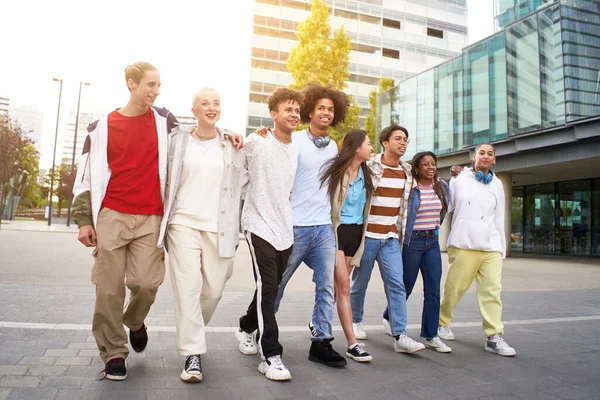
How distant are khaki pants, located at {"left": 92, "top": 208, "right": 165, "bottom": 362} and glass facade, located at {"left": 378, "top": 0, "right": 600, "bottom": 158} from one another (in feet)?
49.6

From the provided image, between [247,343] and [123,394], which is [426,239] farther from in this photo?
[123,394]

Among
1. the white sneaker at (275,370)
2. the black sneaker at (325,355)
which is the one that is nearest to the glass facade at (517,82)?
the black sneaker at (325,355)

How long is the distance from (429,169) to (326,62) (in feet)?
64.3

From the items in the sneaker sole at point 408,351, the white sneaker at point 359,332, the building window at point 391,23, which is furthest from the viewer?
the building window at point 391,23

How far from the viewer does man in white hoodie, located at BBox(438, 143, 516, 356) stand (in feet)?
14.2

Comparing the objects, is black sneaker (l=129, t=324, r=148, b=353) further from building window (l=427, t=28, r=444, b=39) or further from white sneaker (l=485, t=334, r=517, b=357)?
building window (l=427, t=28, r=444, b=39)

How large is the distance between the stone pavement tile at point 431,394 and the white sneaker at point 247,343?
1.38 m

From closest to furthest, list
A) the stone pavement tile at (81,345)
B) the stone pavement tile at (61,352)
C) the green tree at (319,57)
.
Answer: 1. the stone pavement tile at (61,352)
2. the stone pavement tile at (81,345)
3. the green tree at (319,57)

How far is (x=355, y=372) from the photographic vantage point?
3377mm

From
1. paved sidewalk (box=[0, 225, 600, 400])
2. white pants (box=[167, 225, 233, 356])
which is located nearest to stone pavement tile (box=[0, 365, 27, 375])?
paved sidewalk (box=[0, 225, 600, 400])

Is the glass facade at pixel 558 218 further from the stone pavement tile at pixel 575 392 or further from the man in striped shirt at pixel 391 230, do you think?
the stone pavement tile at pixel 575 392

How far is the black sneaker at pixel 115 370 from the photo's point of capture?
9.74 feet

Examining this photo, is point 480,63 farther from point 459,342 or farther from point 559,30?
point 459,342

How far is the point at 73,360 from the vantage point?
3350mm
